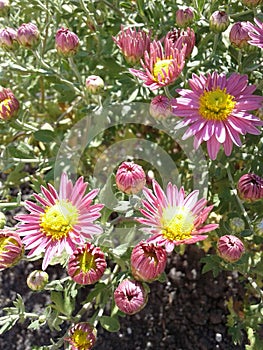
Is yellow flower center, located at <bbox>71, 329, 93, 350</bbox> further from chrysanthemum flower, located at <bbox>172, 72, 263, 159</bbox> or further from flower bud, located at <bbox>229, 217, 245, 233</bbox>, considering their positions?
chrysanthemum flower, located at <bbox>172, 72, 263, 159</bbox>

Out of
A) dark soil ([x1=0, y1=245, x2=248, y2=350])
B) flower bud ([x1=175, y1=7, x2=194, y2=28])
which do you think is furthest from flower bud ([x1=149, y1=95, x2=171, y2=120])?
dark soil ([x1=0, y1=245, x2=248, y2=350])

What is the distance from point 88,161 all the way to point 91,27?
1.75 ft

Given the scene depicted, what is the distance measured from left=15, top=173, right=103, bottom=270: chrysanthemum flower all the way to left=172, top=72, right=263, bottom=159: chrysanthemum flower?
34 centimetres

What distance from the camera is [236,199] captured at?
1.73 meters

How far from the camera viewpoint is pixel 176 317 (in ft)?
7.20

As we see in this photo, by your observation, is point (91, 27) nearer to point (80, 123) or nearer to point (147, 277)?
point (80, 123)

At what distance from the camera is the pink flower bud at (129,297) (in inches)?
57.4

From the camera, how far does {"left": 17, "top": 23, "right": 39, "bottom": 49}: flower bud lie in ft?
5.61

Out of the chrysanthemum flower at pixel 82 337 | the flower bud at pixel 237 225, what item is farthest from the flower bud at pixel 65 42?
the chrysanthemum flower at pixel 82 337

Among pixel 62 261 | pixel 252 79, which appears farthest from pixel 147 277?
pixel 252 79

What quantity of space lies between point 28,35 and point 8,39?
86 millimetres

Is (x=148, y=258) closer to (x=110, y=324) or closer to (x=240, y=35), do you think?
(x=110, y=324)

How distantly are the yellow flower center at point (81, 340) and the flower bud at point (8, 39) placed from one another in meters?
0.92

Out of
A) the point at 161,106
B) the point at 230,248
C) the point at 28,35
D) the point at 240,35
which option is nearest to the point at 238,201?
the point at 230,248
